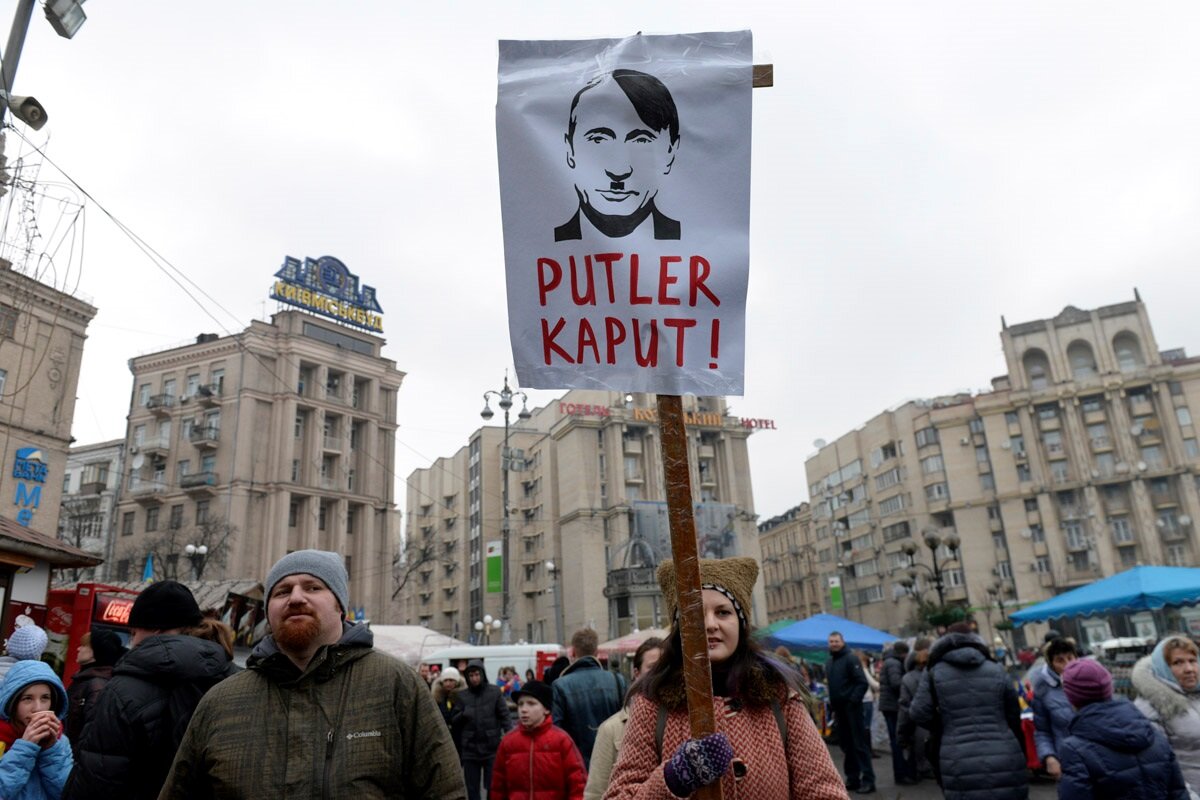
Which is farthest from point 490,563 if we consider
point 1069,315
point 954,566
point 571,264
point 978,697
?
point 1069,315

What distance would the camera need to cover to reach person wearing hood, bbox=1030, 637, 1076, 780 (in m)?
6.43

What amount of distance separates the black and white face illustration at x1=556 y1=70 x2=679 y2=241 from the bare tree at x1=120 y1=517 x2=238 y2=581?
46.3m

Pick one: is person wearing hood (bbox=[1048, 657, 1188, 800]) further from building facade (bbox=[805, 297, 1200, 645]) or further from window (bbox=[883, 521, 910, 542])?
window (bbox=[883, 521, 910, 542])

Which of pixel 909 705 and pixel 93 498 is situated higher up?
pixel 93 498

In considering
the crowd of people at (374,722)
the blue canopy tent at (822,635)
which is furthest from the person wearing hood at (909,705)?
the blue canopy tent at (822,635)

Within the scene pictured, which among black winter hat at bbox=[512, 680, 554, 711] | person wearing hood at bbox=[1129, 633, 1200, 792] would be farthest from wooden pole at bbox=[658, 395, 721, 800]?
black winter hat at bbox=[512, 680, 554, 711]

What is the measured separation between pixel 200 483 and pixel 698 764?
179ft

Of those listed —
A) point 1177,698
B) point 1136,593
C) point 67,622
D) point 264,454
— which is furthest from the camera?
point 264,454

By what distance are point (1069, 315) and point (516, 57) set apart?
78.6 metres

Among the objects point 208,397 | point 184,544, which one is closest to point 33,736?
point 184,544

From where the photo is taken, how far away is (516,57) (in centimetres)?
296

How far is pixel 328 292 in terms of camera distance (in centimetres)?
5569

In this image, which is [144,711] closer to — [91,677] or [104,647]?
[91,677]

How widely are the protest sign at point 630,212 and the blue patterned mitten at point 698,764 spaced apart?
107cm
